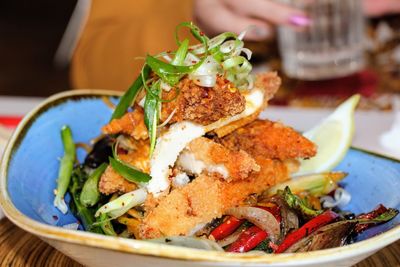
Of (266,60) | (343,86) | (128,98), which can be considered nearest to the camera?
(128,98)

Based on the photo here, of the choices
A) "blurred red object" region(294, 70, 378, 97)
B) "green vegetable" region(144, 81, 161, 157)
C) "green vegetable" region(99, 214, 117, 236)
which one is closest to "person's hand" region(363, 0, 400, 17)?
"blurred red object" region(294, 70, 378, 97)

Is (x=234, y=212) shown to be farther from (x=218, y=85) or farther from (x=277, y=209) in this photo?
(x=218, y=85)

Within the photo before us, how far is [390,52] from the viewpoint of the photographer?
3.46 meters

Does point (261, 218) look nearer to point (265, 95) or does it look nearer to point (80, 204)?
point (265, 95)

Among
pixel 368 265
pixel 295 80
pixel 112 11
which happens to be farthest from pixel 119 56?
pixel 368 265

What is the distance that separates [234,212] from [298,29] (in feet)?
5.31

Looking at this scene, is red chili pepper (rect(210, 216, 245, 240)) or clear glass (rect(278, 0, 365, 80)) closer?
red chili pepper (rect(210, 216, 245, 240))

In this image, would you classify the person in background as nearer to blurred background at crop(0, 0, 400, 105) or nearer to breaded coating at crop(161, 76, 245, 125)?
blurred background at crop(0, 0, 400, 105)

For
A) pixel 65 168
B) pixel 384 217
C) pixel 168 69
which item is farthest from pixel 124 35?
pixel 384 217

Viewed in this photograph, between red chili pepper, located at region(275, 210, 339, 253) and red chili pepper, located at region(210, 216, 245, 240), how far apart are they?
4.3 inches

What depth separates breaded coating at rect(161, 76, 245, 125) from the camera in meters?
1.39

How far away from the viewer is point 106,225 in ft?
4.71

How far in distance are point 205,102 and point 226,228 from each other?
0.29 m

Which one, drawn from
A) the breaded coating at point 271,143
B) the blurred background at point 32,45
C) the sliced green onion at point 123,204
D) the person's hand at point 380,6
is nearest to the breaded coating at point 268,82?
the breaded coating at point 271,143
